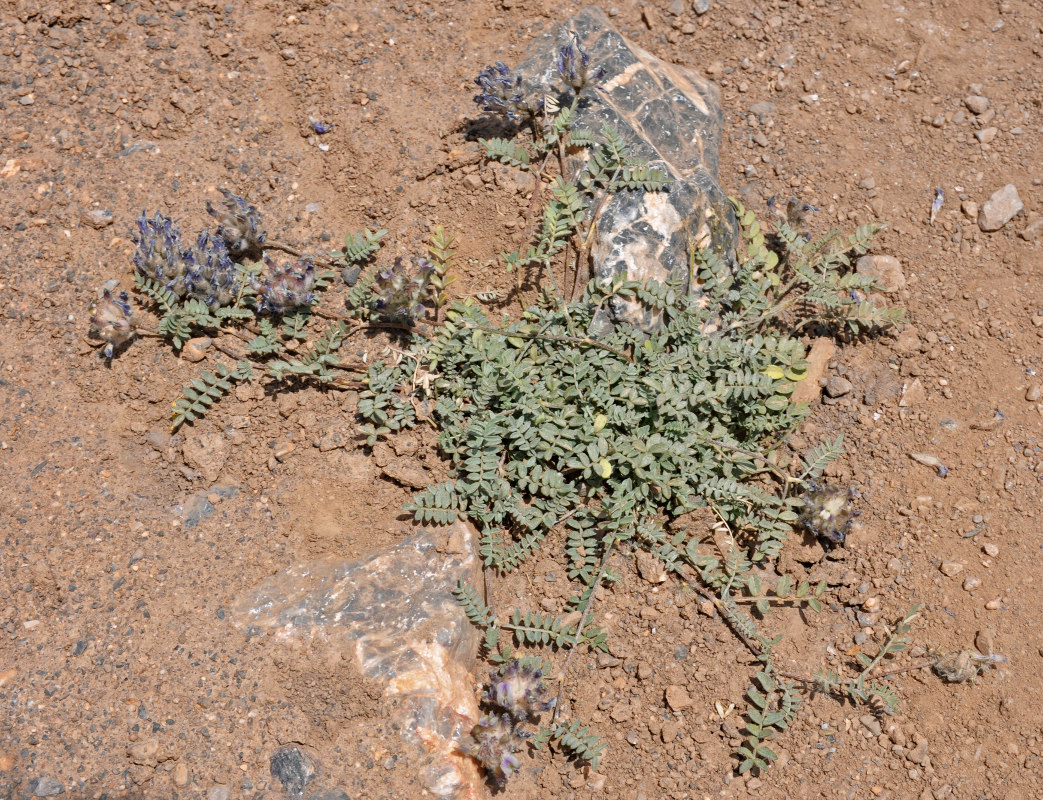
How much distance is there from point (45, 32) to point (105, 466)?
2.42m

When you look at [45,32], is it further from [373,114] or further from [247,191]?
[373,114]

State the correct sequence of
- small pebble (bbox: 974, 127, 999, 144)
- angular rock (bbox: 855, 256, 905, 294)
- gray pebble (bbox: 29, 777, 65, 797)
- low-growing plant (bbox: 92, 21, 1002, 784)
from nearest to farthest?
1. gray pebble (bbox: 29, 777, 65, 797)
2. low-growing plant (bbox: 92, 21, 1002, 784)
3. angular rock (bbox: 855, 256, 905, 294)
4. small pebble (bbox: 974, 127, 999, 144)

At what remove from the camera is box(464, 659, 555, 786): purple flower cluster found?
3.11 metres

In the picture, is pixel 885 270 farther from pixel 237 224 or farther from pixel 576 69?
pixel 237 224

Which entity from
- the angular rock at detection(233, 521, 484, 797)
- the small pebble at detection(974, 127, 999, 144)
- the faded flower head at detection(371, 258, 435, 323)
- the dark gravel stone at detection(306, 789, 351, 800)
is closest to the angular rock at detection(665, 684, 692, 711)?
the angular rock at detection(233, 521, 484, 797)

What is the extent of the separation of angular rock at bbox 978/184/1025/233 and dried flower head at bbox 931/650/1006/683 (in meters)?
2.18

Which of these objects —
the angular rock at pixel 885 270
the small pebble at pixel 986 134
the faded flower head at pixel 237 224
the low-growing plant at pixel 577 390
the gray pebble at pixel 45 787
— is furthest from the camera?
the small pebble at pixel 986 134

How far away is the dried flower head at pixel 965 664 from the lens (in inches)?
133

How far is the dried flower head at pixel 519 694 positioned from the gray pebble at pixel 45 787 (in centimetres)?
160

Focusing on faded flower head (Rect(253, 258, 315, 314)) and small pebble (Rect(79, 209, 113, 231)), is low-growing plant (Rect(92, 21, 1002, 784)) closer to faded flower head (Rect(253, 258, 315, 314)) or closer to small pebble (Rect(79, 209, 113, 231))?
faded flower head (Rect(253, 258, 315, 314))

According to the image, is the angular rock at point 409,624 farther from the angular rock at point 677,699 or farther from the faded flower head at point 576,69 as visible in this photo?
the faded flower head at point 576,69

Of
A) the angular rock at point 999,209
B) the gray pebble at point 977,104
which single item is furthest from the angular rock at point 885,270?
the gray pebble at point 977,104

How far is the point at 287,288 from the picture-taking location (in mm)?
3787

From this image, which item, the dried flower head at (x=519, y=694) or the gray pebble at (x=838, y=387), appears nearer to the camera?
the dried flower head at (x=519, y=694)
